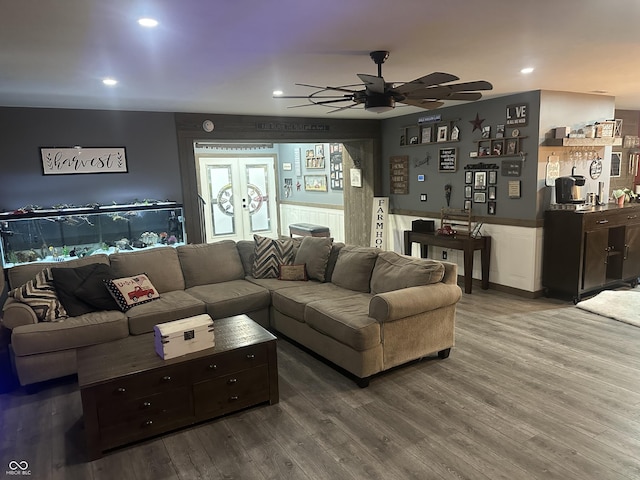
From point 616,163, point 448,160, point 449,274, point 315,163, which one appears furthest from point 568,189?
point 315,163

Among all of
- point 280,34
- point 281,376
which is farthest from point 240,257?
point 280,34

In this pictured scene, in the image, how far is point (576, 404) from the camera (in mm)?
2906

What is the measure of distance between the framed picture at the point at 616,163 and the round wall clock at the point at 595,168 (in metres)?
1.96

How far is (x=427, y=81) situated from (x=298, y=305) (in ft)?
6.90

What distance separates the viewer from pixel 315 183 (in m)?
8.95

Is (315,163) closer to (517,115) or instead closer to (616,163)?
(517,115)

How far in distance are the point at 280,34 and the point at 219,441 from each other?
2.49 meters

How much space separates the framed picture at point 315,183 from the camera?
8.69 meters

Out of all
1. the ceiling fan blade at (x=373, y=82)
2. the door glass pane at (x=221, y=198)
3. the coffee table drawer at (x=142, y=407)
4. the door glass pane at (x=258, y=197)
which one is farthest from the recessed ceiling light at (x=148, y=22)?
the door glass pane at (x=258, y=197)

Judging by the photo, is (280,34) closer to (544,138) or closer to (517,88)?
(517,88)

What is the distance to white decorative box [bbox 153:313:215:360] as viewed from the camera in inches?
107

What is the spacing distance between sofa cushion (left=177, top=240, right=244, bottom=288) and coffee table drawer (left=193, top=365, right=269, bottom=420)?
1.87 meters

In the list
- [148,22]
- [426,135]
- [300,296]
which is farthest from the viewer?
[426,135]

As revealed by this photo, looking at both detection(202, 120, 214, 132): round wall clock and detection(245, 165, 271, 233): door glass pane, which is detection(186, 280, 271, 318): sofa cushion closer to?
detection(202, 120, 214, 132): round wall clock
